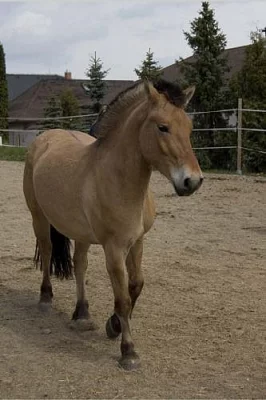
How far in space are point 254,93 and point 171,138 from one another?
1497cm

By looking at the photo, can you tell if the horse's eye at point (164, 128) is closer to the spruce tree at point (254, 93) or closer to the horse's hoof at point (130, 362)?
the horse's hoof at point (130, 362)

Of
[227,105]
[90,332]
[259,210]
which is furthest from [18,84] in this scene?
[90,332]

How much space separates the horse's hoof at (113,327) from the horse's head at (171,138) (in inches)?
45.6

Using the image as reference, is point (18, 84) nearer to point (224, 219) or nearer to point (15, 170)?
point (15, 170)

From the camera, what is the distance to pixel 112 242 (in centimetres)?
359

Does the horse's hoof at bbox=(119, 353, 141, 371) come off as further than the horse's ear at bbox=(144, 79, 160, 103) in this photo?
Yes

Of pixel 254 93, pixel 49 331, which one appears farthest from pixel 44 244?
pixel 254 93

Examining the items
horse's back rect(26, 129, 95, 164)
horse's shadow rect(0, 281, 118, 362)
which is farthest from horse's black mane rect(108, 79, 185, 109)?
horse's shadow rect(0, 281, 118, 362)

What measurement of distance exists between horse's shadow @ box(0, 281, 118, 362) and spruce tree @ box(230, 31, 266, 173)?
11270 millimetres

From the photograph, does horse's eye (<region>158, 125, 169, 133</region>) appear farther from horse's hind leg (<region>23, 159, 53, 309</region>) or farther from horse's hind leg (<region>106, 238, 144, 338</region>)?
horse's hind leg (<region>23, 159, 53, 309</region>)

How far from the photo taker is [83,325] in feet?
14.0

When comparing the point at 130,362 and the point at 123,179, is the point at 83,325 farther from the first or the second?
the point at 123,179

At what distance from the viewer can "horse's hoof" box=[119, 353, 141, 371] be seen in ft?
11.4

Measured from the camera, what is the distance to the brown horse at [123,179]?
3.24 metres
